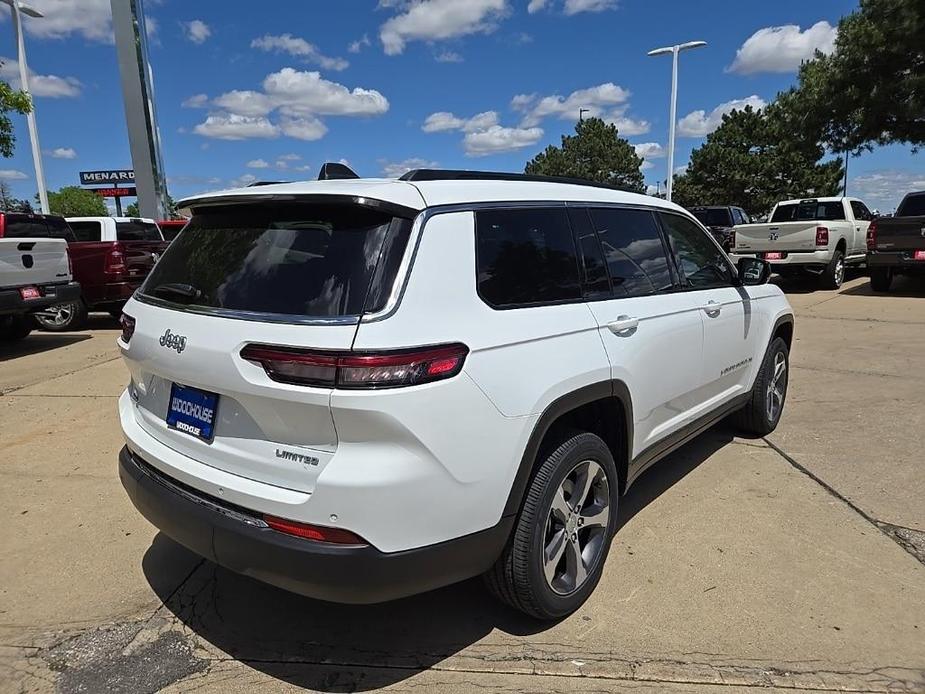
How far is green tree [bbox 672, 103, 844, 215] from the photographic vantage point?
133 feet

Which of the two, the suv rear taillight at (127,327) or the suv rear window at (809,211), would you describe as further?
the suv rear window at (809,211)

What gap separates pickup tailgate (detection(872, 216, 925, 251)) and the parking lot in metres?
8.92

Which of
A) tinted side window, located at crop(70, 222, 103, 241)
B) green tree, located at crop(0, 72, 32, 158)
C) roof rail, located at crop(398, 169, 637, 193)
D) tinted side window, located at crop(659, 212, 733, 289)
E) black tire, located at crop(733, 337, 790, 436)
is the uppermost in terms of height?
green tree, located at crop(0, 72, 32, 158)

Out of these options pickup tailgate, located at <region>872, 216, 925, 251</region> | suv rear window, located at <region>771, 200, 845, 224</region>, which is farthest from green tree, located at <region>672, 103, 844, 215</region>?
pickup tailgate, located at <region>872, 216, 925, 251</region>

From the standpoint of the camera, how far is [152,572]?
316 cm

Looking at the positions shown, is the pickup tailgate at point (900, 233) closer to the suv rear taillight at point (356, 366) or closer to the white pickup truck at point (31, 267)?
the suv rear taillight at point (356, 366)

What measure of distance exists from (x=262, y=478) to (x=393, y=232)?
95 centimetres

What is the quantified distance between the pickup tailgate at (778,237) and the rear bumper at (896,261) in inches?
47.6

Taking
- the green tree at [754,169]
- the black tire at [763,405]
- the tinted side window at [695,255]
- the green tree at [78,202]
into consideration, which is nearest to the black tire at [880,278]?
the black tire at [763,405]

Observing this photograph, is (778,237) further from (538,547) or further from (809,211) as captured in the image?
(538,547)

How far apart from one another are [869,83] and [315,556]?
73.5 ft

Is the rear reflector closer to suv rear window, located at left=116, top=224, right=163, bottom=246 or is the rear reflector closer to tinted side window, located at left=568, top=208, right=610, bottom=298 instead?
tinted side window, located at left=568, top=208, right=610, bottom=298

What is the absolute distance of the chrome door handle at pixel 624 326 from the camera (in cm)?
287

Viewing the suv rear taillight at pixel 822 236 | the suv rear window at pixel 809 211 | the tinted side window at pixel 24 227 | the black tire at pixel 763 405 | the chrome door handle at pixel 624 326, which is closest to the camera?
the chrome door handle at pixel 624 326
